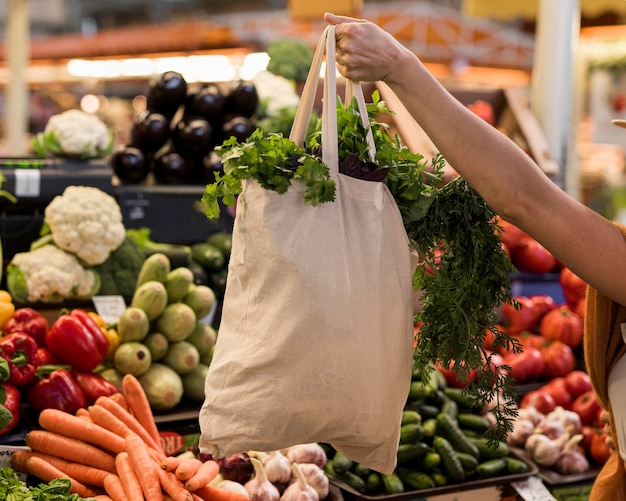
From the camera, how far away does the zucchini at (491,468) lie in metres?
2.52

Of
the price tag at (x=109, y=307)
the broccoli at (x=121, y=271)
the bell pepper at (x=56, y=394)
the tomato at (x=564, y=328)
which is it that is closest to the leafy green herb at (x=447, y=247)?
the bell pepper at (x=56, y=394)

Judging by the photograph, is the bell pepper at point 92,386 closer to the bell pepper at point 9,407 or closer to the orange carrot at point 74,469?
the bell pepper at point 9,407

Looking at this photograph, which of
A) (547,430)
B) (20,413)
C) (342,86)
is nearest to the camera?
(20,413)

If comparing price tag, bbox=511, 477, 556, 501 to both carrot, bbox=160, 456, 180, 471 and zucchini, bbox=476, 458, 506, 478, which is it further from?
carrot, bbox=160, 456, 180, 471

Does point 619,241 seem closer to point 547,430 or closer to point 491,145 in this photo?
point 491,145

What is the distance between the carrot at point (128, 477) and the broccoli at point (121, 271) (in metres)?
0.95

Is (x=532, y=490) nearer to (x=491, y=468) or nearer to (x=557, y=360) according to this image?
(x=491, y=468)

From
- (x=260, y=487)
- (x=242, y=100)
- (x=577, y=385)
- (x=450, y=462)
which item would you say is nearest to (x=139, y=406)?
(x=260, y=487)

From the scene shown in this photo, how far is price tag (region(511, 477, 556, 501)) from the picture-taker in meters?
2.50

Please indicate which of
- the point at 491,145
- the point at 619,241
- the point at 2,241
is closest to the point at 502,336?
the point at 619,241

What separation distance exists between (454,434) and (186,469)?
3.15ft

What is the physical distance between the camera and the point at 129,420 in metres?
2.24

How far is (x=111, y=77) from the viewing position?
13953mm

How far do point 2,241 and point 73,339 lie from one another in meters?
0.80
